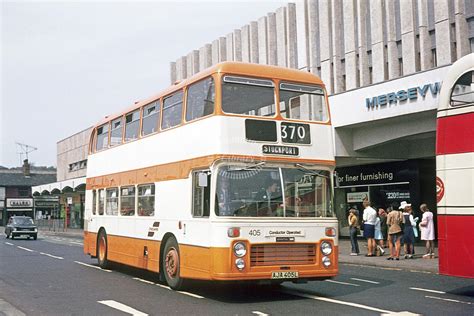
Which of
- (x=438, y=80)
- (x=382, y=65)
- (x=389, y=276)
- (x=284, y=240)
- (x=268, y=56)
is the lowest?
(x=389, y=276)

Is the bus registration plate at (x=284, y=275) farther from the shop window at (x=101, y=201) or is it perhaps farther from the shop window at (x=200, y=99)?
the shop window at (x=101, y=201)

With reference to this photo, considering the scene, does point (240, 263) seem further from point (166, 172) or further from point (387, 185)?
point (387, 185)

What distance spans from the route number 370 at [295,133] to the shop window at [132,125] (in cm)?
516

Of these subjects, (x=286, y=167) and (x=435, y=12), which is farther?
(x=435, y=12)

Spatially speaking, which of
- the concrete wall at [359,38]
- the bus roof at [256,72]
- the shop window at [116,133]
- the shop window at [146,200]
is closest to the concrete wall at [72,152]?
the concrete wall at [359,38]

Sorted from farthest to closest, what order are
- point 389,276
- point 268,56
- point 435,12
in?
1. point 268,56
2. point 435,12
3. point 389,276

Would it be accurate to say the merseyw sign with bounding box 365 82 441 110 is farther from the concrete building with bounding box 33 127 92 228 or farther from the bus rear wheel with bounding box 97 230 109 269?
the concrete building with bounding box 33 127 92 228

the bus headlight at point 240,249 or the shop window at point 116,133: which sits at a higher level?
the shop window at point 116,133

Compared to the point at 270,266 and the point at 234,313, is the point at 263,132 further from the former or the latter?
the point at 234,313

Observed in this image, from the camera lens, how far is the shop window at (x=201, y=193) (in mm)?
10953

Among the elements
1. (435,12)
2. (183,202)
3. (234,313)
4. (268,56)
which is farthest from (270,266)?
(268,56)

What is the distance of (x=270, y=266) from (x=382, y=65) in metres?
23.8

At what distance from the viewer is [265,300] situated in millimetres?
11125

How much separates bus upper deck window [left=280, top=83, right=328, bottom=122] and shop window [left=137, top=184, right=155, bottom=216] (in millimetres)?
3963
